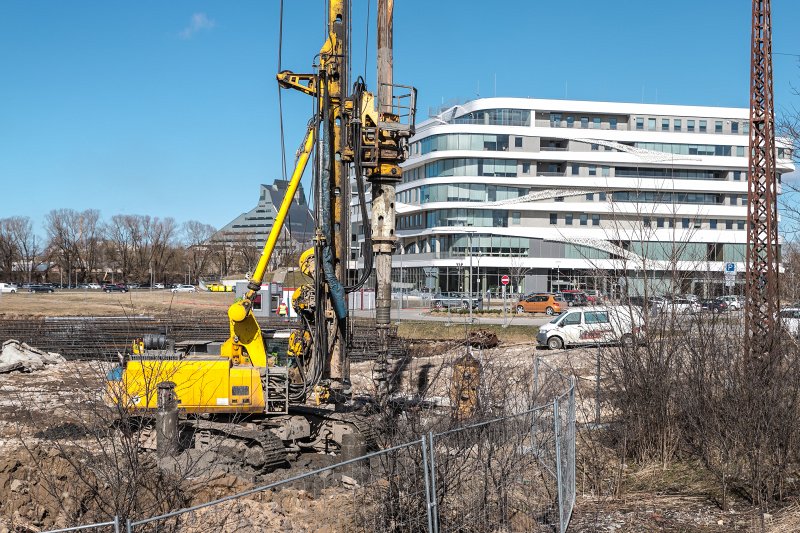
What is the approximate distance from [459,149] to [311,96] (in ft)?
198

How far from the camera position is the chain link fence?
7844 millimetres

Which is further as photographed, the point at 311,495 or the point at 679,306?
the point at 679,306

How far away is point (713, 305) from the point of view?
1382 cm

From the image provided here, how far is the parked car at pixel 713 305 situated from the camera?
13547mm

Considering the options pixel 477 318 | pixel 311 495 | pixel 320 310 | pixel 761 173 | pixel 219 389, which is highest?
pixel 761 173

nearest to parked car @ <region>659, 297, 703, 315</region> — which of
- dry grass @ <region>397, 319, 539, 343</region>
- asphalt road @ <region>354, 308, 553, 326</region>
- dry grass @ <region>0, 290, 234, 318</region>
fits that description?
dry grass @ <region>397, 319, 539, 343</region>

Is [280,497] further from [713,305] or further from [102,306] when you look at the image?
[102,306]

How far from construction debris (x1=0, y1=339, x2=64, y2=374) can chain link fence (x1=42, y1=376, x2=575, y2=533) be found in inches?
665

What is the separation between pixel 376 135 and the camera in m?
15.1

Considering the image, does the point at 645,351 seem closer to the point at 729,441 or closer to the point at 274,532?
the point at 729,441

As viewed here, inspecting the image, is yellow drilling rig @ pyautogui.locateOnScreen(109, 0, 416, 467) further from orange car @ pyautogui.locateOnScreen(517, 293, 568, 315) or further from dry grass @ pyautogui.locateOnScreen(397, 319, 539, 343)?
orange car @ pyautogui.locateOnScreen(517, 293, 568, 315)

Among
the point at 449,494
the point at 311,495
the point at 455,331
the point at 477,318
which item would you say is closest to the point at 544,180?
the point at 477,318

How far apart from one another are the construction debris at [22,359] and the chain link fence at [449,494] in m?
16.9

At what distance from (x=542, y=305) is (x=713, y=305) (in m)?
39.5
